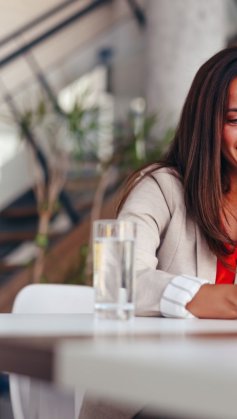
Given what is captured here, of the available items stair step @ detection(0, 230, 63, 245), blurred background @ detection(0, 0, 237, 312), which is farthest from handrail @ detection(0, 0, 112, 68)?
stair step @ detection(0, 230, 63, 245)

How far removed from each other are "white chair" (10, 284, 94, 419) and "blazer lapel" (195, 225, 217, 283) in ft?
1.21

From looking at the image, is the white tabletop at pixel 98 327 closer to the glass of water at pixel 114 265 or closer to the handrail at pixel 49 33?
the glass of water at pixel 114 265

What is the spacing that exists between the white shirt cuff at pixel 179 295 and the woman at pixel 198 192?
0.21 meters

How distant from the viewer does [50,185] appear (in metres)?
6.09

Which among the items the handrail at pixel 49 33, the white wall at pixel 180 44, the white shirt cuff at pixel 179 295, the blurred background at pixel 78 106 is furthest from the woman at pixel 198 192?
the handrail at pixel 49 33

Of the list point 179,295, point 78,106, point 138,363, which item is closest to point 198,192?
point 179,295

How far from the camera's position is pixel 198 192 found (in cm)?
202

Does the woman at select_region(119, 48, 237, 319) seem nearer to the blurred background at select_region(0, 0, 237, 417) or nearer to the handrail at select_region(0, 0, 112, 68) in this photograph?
the blurred background at select_region(0, 0, 237, 417)

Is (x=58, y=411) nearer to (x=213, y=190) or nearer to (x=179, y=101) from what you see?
(x=213, y=190)

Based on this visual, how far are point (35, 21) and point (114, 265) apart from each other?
5669 mm

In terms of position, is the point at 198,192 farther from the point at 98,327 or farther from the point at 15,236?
the point at 15,236

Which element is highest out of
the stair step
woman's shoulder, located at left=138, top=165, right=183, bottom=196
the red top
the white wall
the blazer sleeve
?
the white wall

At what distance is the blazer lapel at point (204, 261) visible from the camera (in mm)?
1931

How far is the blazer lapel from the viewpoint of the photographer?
6.33 feet
